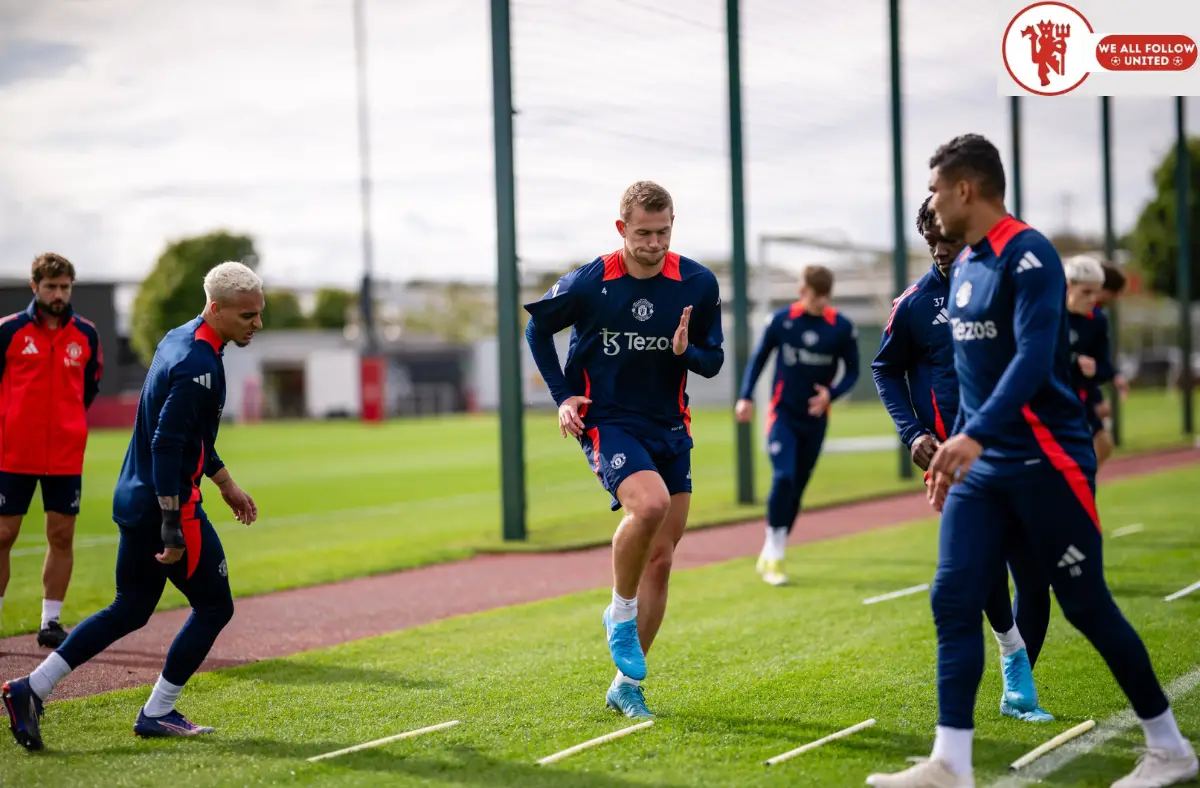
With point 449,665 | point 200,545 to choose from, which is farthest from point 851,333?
point 200,545

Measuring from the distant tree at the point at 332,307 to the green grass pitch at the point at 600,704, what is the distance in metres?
86.3

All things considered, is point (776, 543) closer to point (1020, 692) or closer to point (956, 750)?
point (1020, 692)

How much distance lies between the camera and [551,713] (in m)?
5.62

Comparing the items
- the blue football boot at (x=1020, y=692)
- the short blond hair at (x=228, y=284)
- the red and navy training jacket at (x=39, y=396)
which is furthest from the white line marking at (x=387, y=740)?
the red and navy training jacket at (x=39, y=396)

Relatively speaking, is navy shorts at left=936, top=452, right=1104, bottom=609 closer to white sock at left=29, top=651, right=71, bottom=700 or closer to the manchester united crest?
the manchester united crest

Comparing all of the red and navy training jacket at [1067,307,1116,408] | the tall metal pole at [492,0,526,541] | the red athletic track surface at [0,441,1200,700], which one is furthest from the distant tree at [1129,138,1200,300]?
the tall metal pole at [492,0,526,541]

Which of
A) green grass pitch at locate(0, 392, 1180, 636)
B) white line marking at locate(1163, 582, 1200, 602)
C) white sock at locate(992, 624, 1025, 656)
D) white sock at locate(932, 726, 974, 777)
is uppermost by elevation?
white sock at locate(992, 624, 1025, 656)

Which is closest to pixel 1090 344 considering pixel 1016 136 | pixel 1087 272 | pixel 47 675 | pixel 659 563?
pixel 1087 272

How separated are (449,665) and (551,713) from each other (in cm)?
137

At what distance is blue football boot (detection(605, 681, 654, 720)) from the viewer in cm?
549

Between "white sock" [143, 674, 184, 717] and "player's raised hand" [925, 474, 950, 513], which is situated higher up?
"player's raised hand" [925, 474, 950, 513]

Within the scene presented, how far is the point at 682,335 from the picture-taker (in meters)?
5.37

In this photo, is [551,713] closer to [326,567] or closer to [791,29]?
[326,567]

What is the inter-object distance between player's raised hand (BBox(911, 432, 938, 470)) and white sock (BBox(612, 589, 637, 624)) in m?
1.41
